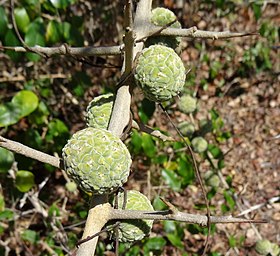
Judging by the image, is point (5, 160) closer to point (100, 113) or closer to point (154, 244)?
point (154, 244)

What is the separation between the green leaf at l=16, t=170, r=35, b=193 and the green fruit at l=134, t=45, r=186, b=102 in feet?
4.66

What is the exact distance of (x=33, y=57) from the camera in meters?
2.55

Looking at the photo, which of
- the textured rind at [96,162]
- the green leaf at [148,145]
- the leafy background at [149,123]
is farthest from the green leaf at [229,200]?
the textured rind at [96,162]

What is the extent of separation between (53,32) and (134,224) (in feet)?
5.24

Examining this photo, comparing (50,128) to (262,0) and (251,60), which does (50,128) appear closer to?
(262,0)

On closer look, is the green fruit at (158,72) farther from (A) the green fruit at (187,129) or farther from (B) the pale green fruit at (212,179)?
(B) the pale green fruit at (212,179)

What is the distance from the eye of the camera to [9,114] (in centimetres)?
246

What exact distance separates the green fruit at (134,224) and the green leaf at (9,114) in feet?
4.00

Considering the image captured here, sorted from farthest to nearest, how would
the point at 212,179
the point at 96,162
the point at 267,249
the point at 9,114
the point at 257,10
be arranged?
the point at 257,10 → the point at 212,179 → the point at 267,249 → the point at 9,114 → the point at 96,162

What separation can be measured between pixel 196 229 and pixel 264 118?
8.10ft

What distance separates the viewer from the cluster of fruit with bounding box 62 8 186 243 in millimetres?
1147

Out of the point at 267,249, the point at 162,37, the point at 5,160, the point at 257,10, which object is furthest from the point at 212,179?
the point at 162,37

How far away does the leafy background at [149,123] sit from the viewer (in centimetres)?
267

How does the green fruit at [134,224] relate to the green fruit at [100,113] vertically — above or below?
below
